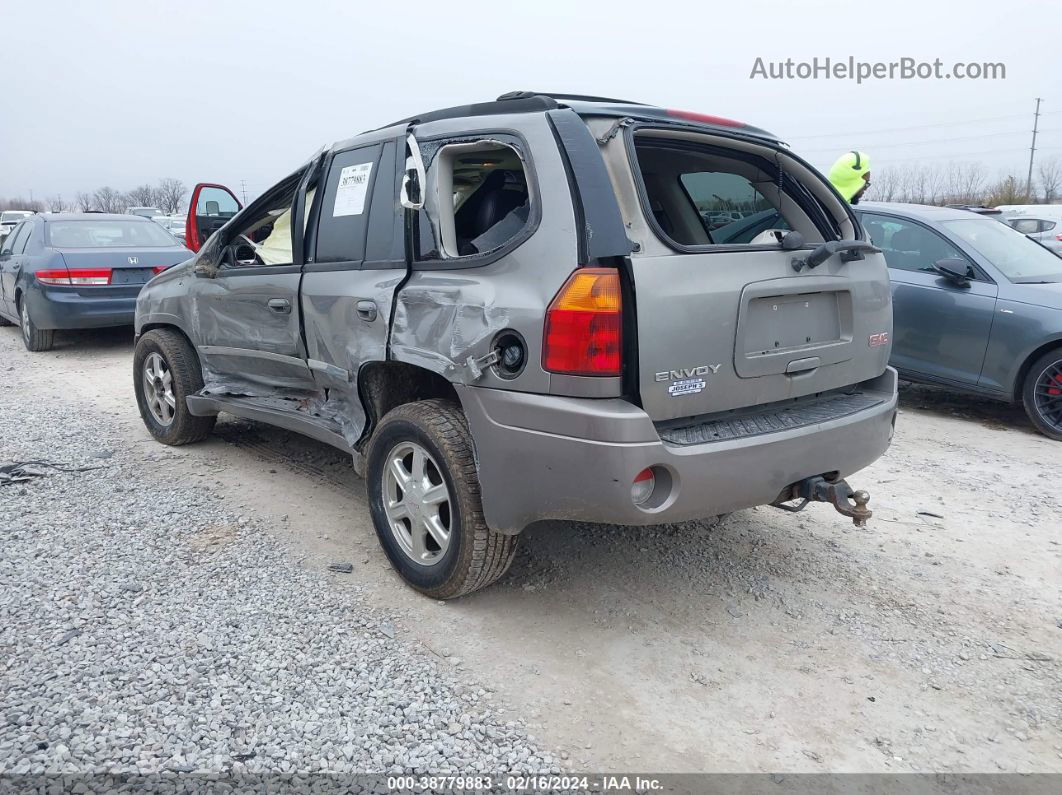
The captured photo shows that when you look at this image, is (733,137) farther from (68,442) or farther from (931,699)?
(68,442)

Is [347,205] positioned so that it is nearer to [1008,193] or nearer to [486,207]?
[486,207]

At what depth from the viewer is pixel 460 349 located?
288cm

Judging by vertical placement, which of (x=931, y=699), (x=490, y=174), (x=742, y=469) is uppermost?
(x=490, y=174)

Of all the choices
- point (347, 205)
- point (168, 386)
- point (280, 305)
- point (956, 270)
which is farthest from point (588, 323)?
point (956, 270)

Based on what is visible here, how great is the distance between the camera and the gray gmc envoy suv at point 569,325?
263cm

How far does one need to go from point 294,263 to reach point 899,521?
3.46 metres

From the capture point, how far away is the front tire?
2959mm

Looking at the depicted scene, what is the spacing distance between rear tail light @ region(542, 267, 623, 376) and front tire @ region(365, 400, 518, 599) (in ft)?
2.03

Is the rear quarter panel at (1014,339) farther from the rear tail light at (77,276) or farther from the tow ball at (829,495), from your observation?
the rear tail light at (77,276)

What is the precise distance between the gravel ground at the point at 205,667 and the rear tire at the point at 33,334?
6033mm

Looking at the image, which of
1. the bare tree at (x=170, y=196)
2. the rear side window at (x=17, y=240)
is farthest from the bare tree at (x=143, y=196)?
the rear side window at (x=17, y=240)

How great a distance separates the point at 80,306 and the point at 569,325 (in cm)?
787

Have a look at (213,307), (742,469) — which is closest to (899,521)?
(742,469)

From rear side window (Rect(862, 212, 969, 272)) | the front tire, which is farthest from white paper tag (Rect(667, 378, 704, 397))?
rear side window (Rect(862, 212, 969, 272))
